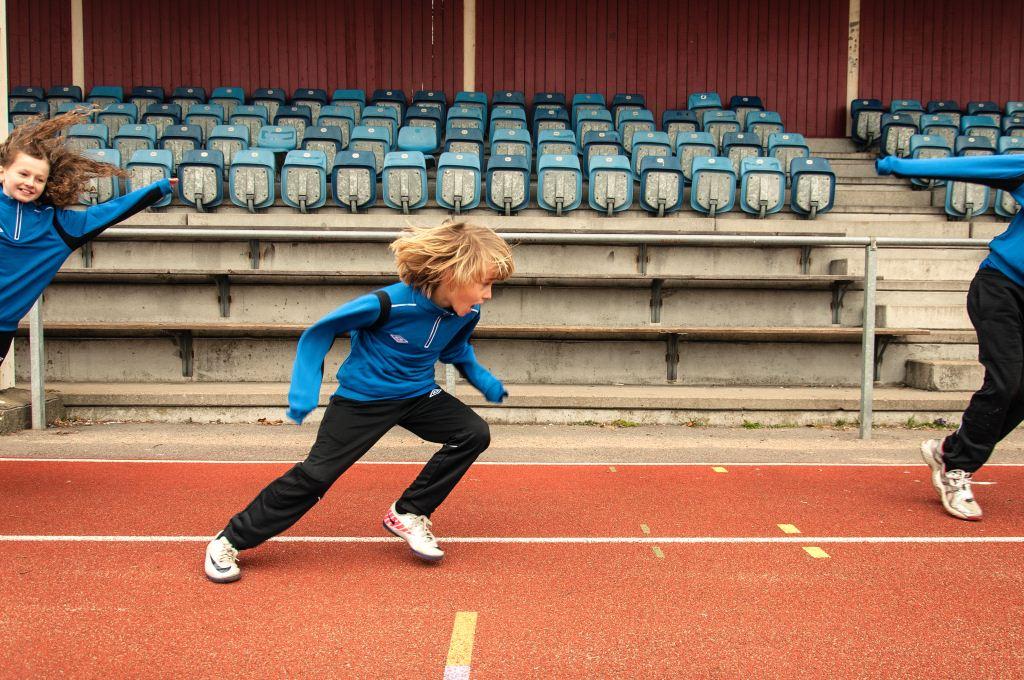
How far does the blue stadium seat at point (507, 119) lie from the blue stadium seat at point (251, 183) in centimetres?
455

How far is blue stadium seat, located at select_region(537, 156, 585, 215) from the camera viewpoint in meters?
9.16

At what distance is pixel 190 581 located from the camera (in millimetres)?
2945

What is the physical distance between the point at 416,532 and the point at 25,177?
2.30 m

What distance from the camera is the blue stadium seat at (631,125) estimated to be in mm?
12938

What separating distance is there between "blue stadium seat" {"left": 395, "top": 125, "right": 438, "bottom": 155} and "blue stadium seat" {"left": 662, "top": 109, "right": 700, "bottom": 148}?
431cm

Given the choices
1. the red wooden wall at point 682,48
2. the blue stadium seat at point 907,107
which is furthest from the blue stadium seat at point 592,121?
the blue stadium seat at point 907,107

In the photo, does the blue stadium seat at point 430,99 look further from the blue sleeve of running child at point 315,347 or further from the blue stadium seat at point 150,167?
the blue sleeve of running child at point 315,347

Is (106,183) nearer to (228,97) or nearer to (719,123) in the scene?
(228,97)

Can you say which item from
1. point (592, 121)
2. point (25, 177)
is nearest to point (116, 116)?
point (592, 121)

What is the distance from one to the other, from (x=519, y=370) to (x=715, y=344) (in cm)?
177

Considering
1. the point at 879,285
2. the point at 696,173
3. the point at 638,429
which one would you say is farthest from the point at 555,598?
the point at 696,173

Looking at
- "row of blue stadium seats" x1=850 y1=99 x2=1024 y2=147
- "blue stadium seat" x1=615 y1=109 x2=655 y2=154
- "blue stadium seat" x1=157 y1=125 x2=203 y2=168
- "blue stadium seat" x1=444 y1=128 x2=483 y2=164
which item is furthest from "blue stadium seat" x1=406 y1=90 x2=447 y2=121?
"row of blue stadium seats" x1=850 y1=99 x2=1024 y2=147

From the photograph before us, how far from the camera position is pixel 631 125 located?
42.8ft

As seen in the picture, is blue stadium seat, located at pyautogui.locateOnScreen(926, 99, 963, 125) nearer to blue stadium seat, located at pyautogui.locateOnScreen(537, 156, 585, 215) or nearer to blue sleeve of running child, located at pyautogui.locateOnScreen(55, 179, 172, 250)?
blue stadium seat, located at pyautogui.locateOnScreen(537, 156, 585, 215)
